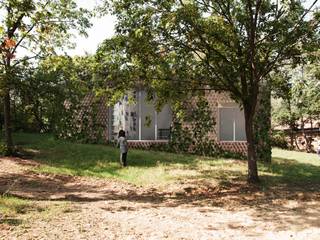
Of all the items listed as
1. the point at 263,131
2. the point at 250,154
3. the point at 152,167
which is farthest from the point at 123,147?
the point at 263,131

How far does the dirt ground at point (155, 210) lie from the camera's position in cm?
772

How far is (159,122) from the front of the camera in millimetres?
24219

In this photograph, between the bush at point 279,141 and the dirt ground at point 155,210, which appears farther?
the bush at point 279,141

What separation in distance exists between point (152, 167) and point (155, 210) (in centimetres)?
614

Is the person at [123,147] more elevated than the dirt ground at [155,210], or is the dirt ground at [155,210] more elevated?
the person at [123,147]

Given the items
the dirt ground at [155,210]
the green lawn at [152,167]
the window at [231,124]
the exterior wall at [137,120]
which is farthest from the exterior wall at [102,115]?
the dirt ground at [155,210]

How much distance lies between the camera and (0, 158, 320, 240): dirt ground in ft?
25.3

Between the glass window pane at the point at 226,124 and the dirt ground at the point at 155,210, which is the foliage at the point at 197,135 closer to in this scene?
the glass window pane at the point at 226,124

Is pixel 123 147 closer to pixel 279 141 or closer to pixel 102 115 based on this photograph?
pixel 102 115

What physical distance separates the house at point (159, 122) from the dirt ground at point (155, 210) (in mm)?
8123

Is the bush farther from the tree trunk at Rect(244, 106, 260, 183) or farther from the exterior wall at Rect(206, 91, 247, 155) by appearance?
the tree trunk at Rect(244, 106, 260, 183)

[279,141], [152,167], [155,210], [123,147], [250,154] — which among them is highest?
[279,141]

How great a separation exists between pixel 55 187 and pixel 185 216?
17.6ft

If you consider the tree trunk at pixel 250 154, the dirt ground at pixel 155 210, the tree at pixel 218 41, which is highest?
the tree at pixel 218 41
